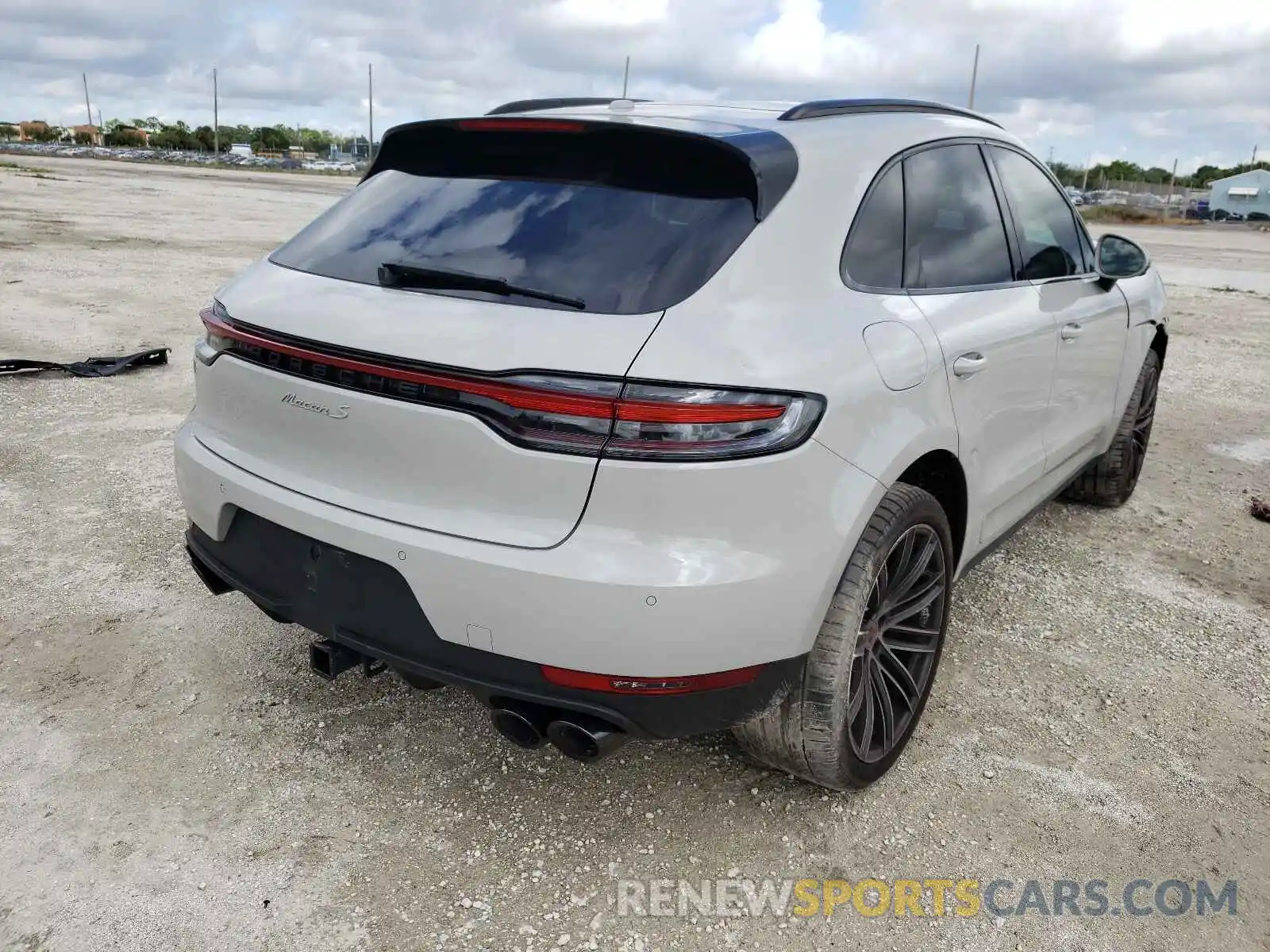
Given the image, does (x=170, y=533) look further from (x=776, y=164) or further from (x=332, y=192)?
(x=332, y=192)

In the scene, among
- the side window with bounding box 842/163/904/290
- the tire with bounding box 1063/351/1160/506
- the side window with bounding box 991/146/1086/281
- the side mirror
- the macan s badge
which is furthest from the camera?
the tire with bounding box 1063/351/1160/506

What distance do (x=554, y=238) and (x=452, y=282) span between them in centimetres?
25

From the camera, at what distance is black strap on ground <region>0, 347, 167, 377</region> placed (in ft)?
20.7

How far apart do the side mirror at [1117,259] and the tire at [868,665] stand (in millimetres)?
1740

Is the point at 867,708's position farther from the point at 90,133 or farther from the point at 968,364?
the point at 90,133

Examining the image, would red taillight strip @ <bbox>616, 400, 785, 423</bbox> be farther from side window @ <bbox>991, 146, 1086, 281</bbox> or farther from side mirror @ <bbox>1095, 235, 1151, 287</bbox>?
side mirror @ <bbox>1095, 235, 1151, 287</bbox>

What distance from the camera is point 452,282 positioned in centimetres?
224

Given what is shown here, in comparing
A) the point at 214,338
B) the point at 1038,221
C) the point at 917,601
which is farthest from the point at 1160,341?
the point at 214,338

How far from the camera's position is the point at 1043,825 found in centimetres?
260

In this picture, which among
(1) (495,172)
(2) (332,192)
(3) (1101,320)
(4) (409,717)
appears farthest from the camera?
(2) (332,192)

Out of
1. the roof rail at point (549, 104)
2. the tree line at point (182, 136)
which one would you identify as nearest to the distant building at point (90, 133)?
the tree line at point (182, 136)

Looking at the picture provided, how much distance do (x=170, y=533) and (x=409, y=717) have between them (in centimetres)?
180

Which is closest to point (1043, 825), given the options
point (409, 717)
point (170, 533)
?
point (409, 717)

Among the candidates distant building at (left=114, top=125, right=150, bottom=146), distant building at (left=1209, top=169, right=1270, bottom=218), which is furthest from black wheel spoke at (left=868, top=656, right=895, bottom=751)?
distant building at (left=114, top=125, right=150, bottom=146)
